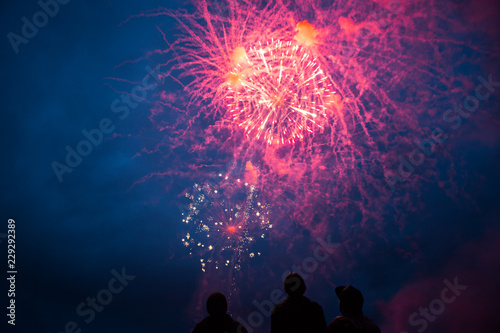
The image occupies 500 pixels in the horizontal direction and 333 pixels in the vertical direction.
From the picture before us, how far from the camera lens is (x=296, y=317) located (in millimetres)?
4582

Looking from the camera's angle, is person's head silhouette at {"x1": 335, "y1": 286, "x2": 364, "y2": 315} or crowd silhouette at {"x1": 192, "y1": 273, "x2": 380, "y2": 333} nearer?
crowd silhouette at {"x1": 192, "y1": 273, "x2": 380, "y2": 333}

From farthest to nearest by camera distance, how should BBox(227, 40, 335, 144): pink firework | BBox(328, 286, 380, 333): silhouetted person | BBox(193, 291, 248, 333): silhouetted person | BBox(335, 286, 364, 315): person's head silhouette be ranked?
BBox(227, 40, 335, 144): pink firework
BBox(335, 286, 364, 315): person's head silhouette
BBox(328, 286, 380, 333): silhouetted person
BBox(193, 291, 248, 333): silhouetted person

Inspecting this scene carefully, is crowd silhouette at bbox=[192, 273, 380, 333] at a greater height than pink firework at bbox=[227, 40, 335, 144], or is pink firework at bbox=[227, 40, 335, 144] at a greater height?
pink firework at bbox=[227, 40, 335, 144]

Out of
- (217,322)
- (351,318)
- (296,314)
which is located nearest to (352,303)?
(351,318)

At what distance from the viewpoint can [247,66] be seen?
11875 mm

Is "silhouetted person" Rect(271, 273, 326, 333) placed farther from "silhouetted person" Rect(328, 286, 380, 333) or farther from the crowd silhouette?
"silhouetted person" Rect(328, 286, 380, 333)

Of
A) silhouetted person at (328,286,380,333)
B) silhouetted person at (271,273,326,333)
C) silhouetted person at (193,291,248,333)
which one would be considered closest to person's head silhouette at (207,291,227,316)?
silhouetted person at (193,291,248,333)

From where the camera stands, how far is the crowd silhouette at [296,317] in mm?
4430

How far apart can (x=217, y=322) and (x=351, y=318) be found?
2.48 metres

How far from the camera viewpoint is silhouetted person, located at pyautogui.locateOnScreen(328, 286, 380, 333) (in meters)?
4.52

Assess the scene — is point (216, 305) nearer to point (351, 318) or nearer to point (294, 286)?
point (294, 286)

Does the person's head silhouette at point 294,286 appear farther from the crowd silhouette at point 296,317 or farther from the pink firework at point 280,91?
the pink firework at point 280,91

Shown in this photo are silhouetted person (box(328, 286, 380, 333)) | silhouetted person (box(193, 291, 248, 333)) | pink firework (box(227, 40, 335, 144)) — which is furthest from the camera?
pink firework (box(227, 40, 335, 144))

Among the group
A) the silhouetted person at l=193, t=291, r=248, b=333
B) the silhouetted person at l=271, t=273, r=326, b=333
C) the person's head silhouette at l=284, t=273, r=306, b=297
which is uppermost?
the silhouetted person at l=193, t=291, r=248, b=333
